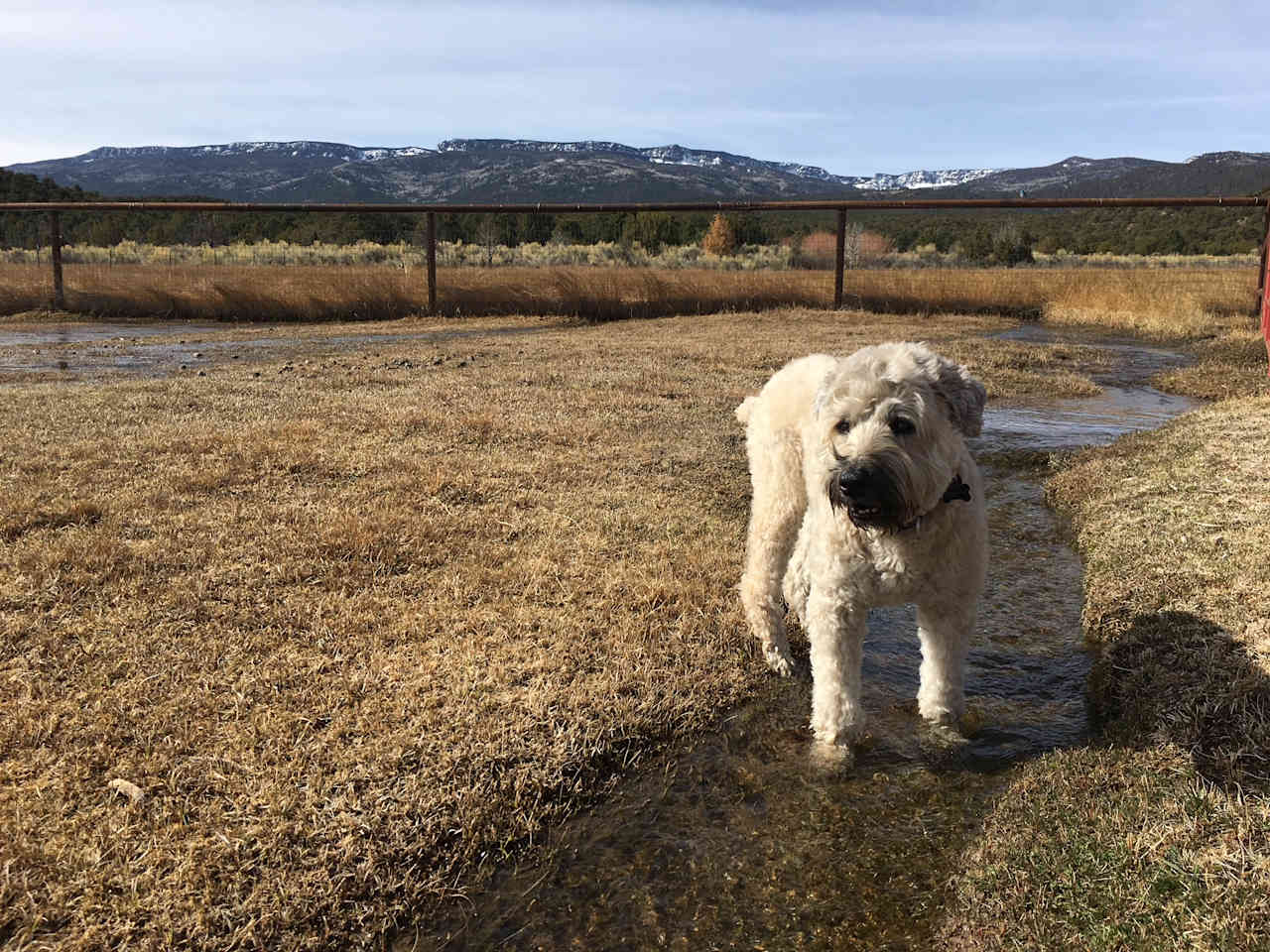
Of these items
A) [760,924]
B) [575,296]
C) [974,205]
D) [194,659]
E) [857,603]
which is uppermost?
[974,205]

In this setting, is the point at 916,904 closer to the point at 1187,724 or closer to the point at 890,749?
the point at 890,749

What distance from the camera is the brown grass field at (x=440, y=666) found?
2.48 meters

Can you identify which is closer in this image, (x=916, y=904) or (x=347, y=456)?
(x=916, y=904)

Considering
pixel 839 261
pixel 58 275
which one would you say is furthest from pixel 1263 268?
pixel 58 275

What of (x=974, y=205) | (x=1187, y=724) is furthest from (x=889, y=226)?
(x=1187, y=724)

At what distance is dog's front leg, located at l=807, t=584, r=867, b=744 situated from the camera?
3.33 m

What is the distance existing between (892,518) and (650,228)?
4080 centimetres

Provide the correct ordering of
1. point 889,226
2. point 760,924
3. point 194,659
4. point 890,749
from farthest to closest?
1. point 889,226
2. point 194,659
3. point 890,749
4. point 760,924

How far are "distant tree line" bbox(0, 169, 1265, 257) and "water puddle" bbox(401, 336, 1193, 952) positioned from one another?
16.1 meters

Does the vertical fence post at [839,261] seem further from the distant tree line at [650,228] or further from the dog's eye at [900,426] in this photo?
the dog's eye at [900,426]

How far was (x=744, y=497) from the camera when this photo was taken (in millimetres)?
6203

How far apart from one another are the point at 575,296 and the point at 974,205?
738 centimetres

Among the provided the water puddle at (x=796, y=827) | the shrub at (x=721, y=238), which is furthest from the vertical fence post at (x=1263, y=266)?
the shrub at (x=721, y=238)

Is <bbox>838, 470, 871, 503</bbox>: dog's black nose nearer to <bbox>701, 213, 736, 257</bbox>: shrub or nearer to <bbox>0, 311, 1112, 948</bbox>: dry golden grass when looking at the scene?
<bbox>0, 311, 1112, 948</bbox>: dry golden grass
